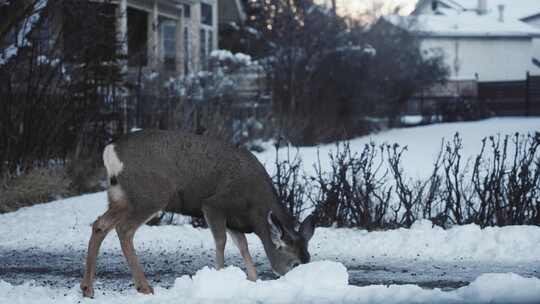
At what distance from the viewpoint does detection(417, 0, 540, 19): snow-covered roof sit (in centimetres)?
8312

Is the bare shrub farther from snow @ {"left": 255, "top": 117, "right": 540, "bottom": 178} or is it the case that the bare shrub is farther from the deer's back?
the deer's back

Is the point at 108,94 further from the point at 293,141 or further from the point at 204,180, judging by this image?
the point at 204,180

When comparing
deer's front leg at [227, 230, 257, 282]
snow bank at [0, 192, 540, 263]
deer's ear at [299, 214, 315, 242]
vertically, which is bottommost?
snow bank at [0, 192, 540, 263]

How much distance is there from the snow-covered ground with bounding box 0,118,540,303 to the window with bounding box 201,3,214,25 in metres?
28.2

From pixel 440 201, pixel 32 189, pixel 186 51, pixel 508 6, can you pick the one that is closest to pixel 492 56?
pixel 508 6

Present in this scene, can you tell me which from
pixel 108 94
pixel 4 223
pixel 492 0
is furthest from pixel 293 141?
pixel 492 0

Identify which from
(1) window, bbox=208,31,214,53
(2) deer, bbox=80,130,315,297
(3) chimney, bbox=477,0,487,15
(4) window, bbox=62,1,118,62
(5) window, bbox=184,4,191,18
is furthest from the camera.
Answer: (3) chimney, bbox=477,0,487,15

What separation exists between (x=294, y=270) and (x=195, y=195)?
1.56 metres

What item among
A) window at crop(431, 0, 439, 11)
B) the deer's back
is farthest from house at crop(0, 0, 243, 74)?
window at crop(431, 0, 439, 11)

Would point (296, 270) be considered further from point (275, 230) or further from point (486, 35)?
point (486, 35)

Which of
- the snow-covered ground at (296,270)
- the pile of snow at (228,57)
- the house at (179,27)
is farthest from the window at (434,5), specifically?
the snow-covered ground at (296,270)

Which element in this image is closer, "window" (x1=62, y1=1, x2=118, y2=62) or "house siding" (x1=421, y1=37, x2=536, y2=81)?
"window" (x1=62, y1=1, x2=118, y2=62)

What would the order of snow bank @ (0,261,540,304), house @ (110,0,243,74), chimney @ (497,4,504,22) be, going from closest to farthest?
snow bank @ (0,261,540,304)
house @ (110,0,243,74)
chimney @ (497,4,504,22)

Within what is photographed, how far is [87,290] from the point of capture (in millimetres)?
9523
